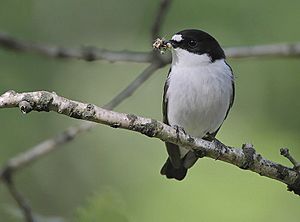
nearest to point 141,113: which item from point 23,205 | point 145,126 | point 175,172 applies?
point 175,172

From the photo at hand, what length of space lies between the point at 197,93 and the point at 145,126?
1518 mm

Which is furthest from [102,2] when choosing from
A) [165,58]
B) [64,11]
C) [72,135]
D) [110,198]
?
[110,198]

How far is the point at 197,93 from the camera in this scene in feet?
16.0

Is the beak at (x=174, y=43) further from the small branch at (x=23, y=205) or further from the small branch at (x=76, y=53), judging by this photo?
the small branch at (x=23, y=205)

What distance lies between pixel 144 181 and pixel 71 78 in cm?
209

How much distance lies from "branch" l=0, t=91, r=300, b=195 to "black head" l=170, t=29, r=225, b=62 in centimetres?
130

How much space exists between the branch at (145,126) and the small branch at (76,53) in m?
1.45

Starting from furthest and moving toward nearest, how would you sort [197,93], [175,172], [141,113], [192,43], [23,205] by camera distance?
1. [141,113]
2. [175,172]
3. [192,43]
4. [197,93]
5. [23,205]

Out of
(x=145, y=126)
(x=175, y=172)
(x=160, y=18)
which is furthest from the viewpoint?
(x=175, y=172)

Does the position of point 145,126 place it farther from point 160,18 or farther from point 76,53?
point 76,53

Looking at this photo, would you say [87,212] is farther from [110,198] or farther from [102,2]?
[102,2]

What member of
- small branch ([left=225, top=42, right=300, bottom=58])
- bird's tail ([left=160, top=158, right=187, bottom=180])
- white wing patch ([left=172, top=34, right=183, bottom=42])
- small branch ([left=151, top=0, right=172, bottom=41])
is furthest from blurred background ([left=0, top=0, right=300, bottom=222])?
small branch ([left=151, top=0, right=172, bottom=41])

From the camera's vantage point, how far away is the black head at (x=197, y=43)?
16.2ft

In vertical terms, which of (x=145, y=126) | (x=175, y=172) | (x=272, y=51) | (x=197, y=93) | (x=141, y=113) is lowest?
(x=145, y=126)
